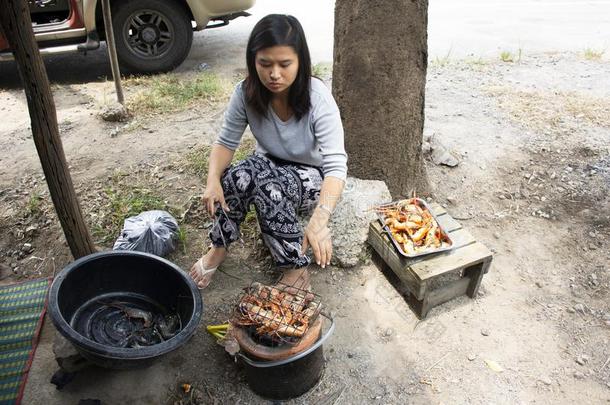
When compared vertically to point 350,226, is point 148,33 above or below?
above

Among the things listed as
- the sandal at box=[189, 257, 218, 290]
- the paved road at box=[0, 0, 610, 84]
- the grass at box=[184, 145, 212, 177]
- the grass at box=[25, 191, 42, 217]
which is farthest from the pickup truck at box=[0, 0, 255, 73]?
the sandal at box=[189, 257, 218, 290]

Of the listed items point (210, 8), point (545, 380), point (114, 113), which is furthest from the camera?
point (210, 8)

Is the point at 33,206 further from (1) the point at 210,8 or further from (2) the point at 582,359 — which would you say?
(2) the point at 582,359

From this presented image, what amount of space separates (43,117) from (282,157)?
4.06 ft

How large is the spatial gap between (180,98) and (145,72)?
1.22m

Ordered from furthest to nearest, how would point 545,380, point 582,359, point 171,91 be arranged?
point 171,91
point 582,359
point 545,380

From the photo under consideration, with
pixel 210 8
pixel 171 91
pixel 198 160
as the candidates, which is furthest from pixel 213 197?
pixel 210 8

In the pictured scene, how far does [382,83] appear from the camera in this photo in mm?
2967

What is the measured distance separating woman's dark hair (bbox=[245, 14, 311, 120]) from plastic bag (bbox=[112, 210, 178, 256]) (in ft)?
3.60

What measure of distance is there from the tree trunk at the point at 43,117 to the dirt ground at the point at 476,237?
61 centimetres

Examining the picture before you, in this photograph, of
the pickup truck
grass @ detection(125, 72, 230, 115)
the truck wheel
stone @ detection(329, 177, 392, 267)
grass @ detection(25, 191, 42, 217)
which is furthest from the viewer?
the truck wheel

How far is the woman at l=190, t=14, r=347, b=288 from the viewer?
219cm

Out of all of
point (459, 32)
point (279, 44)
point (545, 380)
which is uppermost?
point (279, 44)

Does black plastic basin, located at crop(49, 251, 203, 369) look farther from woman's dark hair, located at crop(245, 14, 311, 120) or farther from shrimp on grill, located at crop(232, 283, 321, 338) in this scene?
woman's dark hair, located at crop(245, 14, 311, 120)
